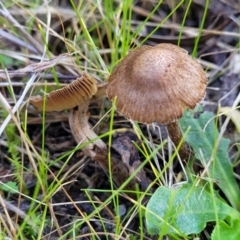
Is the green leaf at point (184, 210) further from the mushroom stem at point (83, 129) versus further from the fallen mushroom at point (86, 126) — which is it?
the mushroom stem at point (83, 129)

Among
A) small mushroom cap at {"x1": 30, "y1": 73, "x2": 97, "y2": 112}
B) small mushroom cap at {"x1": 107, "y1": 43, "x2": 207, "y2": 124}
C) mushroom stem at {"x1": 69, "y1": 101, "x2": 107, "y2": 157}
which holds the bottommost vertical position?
mushroom stem at {"x1": 69, "y1": 101, "x2": 107, "y2": 157}

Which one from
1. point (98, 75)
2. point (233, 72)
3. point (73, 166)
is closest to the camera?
point (73, 166)

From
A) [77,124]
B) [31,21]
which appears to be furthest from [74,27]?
[77,124]

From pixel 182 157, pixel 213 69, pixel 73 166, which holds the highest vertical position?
pixel 213 69

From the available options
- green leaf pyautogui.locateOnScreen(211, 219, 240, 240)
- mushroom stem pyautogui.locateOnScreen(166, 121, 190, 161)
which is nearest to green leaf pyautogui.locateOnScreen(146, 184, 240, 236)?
green leaf pyautogui.locateOnScreen(211, 219, 240, 240)

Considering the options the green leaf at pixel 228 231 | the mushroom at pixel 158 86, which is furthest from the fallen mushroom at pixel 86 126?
the green leaf at pixel 228 231

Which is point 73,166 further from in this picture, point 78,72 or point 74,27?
point 74,27

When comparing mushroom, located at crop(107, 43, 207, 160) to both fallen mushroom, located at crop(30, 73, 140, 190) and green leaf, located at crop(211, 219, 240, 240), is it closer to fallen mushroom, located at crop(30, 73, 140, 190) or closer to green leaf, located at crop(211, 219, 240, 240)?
fallen mushroom, located at crop(30, 73, 140, 190)

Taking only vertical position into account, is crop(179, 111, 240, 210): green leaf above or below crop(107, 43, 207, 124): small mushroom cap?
below
